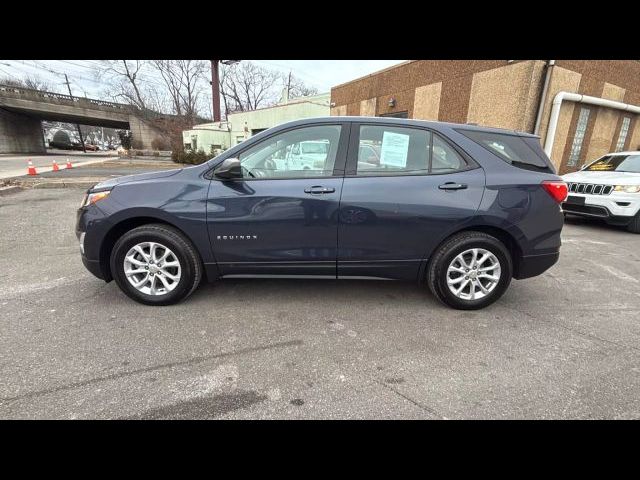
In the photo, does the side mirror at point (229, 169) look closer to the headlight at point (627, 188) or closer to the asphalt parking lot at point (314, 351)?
the asphalt parking lot at point (314, 351)

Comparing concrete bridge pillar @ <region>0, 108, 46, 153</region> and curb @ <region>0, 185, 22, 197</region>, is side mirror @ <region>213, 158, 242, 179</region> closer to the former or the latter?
curb @ <region>0, 185, 22, 197</region>

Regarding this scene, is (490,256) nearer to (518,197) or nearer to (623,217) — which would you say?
(518,197)

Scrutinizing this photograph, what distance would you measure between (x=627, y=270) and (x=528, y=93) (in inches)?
297

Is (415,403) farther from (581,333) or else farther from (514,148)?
(514,148)

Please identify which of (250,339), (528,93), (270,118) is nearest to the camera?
(250,339)

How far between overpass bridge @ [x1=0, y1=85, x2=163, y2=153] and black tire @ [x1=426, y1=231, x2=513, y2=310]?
140ft

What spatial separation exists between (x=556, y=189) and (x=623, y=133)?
14.0 metres

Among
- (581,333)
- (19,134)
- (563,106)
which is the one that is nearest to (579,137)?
(563,106)

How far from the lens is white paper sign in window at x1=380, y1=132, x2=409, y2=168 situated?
2953mm

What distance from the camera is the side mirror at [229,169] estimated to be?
278cm

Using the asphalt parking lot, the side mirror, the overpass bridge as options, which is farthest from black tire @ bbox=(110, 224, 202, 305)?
the overpass bridge

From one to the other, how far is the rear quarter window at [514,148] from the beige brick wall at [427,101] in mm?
10663
